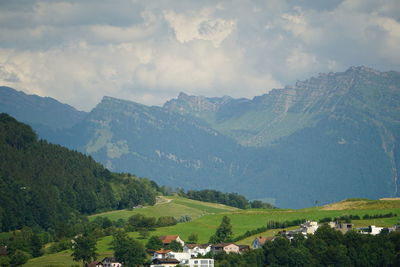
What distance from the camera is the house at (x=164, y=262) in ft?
577

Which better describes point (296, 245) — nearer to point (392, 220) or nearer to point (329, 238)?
point (329, 238)

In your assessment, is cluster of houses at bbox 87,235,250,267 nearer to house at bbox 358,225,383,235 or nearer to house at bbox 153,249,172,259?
house at bbox 153,249,172,259

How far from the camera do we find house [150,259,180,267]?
176 m

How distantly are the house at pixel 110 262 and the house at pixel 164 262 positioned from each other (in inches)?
285

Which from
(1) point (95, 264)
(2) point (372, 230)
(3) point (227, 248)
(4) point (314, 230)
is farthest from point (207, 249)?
(2) point (372, 230)

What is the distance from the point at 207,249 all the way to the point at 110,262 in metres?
22.6


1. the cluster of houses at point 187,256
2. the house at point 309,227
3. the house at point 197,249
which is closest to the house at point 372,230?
the house at point 309,227

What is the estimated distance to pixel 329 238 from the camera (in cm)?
17325

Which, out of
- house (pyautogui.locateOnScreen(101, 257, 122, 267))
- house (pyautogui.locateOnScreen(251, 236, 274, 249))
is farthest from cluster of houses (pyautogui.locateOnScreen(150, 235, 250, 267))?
house (pyautogui.locateOnScreen(101, 257, 122, 267))

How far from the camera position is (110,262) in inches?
7101

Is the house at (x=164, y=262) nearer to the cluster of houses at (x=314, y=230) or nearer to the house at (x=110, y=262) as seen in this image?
the house at (x=110, y=262)

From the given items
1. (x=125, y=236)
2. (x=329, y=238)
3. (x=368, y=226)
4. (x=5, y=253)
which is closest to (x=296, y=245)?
(x=329, y=238)

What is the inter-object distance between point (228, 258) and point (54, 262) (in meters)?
38.9

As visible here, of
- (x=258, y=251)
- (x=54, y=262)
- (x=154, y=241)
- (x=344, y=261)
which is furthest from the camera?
(x=154, y=241)
